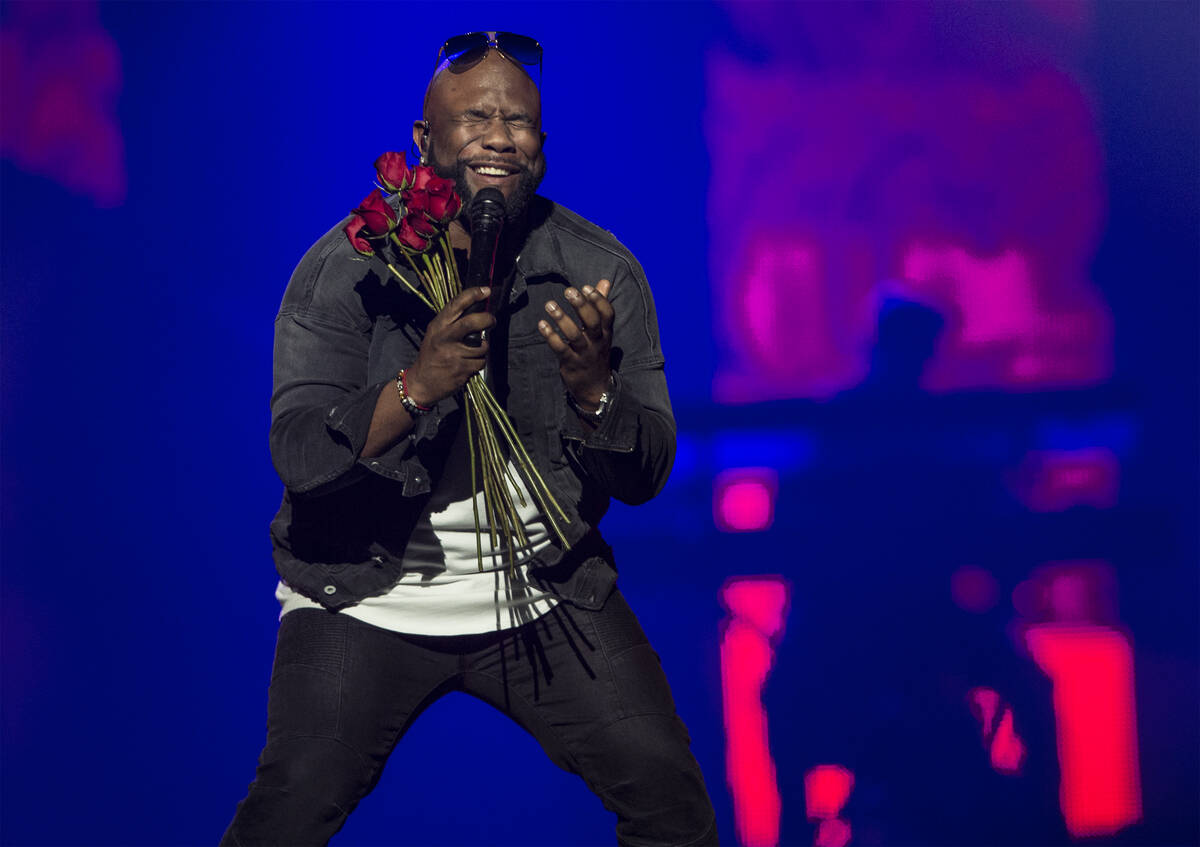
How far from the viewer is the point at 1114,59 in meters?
2.97

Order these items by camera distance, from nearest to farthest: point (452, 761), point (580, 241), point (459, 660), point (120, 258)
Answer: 1. point (459, 660)
2. point (580, 241)
3. point (120, 258)
4. point (452, 761)

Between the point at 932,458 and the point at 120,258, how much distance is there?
2.10m

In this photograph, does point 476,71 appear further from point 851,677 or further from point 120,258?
point 851,677

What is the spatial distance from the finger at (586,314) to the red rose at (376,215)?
1.16 ft

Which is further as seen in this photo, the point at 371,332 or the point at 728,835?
the point at 728,835

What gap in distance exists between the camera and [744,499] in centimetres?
294

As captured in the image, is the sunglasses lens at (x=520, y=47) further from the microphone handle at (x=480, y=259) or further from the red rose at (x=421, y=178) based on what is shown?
the microphone handle at (x=480, y=259)

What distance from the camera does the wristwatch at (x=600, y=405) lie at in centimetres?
181

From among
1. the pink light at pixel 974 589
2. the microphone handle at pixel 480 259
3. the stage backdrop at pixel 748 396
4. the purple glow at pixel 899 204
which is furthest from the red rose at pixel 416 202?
the pink light at pixel 974 589

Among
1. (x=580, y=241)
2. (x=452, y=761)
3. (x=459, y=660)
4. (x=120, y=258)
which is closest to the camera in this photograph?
(x=459, y=660)

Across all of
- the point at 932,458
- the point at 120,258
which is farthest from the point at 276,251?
the point at 932,458

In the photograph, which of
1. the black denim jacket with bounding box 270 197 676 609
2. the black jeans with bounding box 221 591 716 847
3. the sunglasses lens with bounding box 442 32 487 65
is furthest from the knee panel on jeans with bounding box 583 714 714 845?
the sunglasses lens with bounding box 442 32 487 65

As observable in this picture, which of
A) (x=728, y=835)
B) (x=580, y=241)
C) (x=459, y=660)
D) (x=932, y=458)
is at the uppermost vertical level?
(x=580, y=241)

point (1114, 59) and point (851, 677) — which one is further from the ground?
point (1114, 59)
